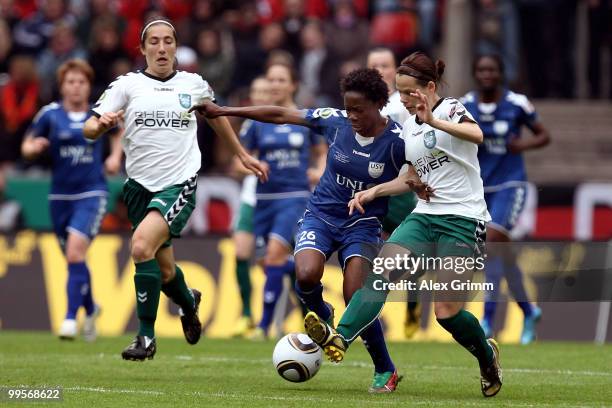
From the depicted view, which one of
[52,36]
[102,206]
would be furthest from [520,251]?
[52,36]

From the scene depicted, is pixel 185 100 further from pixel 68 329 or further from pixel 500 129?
pixel 500 129

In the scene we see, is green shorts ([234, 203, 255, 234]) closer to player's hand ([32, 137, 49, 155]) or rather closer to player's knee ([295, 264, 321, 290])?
player's hand ([32, 137, 49, 155])

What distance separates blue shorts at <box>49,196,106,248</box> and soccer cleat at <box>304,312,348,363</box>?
5.72 m

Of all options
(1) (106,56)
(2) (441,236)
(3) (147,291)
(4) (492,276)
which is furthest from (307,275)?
(1) (106,56)

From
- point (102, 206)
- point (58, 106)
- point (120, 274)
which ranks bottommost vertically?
point (120, 274)

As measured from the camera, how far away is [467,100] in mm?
14430

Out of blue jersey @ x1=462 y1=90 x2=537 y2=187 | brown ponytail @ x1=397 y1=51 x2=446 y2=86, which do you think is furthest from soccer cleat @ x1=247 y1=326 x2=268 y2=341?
brown ponytail @ x1=397 y1=51 x2=446 y2=86

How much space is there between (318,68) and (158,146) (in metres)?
10.3

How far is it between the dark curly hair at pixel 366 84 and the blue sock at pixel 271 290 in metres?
5.41

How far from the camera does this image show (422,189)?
970 cm

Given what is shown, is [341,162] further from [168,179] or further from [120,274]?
[120,274]

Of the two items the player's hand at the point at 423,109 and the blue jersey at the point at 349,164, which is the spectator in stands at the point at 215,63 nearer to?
the blue jersey at the point at 349,164

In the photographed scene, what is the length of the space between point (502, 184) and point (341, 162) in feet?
15.4

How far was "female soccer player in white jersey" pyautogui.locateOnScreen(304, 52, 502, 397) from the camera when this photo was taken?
31.0 feet
